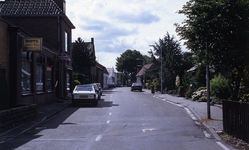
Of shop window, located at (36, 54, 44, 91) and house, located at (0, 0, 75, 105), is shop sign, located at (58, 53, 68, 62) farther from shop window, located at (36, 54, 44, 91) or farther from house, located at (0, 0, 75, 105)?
shop window, located at (36, 54, 44, 91)

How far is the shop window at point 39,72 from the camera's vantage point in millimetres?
19391

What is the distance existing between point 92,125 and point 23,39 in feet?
22.2

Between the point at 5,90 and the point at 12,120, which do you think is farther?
the point at 5,90

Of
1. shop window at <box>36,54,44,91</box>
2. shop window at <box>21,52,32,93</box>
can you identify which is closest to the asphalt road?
shop window at <box>21,52,32,93</box>

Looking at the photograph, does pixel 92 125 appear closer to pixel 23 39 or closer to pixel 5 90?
pixel 5 90

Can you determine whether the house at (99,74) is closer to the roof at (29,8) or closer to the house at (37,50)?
the house at (37,50)

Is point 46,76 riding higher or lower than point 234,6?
lower

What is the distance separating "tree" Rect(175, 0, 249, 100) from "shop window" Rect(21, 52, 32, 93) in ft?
31.5

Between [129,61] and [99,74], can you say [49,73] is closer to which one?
[99,74]

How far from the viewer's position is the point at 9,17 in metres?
25.0

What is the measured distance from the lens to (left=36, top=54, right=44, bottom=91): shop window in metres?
19.4

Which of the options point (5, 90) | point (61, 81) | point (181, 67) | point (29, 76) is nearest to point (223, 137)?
point (5, 90)

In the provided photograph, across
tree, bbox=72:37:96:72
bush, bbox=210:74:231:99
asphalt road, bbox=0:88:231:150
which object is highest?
tree, bbox=72:37:96:72

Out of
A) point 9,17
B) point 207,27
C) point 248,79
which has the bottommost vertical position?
point 248,79
